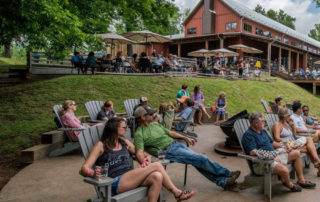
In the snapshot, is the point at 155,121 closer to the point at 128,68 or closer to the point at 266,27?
the point at 128,68

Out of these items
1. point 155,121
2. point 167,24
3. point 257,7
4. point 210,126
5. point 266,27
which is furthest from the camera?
point 257,7

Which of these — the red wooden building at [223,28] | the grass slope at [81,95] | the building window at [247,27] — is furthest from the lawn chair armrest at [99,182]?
the building window at [247,27]

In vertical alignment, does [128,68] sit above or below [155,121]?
above

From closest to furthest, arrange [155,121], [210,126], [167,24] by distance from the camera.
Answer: [155,121] → [210,126] → [167,24]

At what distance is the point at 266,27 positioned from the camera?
31.7 m

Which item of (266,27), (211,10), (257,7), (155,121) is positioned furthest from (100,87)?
(257,7)

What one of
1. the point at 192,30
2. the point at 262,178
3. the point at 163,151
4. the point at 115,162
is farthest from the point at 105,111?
the point at 192,30

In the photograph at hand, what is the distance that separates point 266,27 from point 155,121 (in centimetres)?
3116

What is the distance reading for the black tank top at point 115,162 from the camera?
297cm

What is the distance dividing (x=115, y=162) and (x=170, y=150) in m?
1.02

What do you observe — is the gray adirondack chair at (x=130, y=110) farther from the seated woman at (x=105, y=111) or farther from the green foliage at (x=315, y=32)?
the green foliage at (x=315, y=32)

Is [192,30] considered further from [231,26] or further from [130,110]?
[130,110]

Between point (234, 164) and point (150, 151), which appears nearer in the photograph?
point (150, 151)

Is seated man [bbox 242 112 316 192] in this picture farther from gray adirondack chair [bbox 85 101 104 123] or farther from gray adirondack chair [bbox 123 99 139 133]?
gray adirondack chair [bbox 85 101 104 123]
